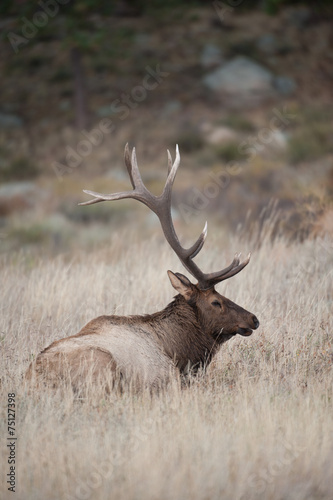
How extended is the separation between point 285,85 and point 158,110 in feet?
20.4

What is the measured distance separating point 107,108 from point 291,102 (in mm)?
8447

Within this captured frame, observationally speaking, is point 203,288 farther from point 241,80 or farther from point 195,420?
point 241,80

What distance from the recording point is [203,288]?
6250 mm

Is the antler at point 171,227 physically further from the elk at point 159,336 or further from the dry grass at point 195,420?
the dry grass at point 195,420

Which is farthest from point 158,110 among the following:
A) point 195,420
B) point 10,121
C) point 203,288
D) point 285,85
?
point 195,420

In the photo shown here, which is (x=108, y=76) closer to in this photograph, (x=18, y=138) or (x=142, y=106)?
(x=142, y=106)

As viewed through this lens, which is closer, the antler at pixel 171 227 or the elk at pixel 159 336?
the elk at pixel 159 336

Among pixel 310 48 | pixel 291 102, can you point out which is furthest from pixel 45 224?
pixel 310 48

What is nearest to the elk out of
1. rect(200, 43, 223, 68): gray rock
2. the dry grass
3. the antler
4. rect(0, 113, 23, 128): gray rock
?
the antler

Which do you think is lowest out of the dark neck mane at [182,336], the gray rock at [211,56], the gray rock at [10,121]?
the gray rock at [10,121]

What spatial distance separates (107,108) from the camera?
3197cm

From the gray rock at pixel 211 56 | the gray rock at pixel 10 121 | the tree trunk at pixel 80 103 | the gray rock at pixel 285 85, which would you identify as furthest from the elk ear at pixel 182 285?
the gray rock at pixel 211 56

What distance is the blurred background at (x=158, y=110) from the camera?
65.7 ft

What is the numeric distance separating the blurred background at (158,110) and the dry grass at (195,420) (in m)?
8.92
